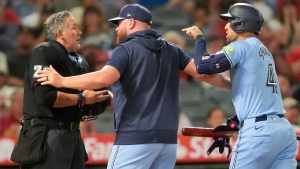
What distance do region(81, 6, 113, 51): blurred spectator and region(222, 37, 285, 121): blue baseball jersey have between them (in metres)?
4.44

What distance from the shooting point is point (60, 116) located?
193 inches

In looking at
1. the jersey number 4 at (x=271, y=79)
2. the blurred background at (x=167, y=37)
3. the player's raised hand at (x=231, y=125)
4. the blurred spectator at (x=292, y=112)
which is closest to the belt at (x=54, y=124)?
the player's raised hand at (x=231, y=125)

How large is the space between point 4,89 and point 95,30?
1461 mm

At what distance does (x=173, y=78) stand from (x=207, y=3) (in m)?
4.89

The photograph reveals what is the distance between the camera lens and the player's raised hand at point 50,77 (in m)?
4.41

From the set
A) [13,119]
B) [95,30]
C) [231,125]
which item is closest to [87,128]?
[13,119]

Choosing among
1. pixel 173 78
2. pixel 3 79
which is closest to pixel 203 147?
pixel 3 79

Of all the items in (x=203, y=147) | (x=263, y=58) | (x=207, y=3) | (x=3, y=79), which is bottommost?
(x=203, y=147)

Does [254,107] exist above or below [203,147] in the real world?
above

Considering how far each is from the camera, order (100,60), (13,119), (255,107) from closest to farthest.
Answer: (255,107)
(13,119)
(100,60)

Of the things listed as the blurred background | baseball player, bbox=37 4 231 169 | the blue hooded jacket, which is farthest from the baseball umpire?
the blurred background

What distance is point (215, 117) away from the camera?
833 centimetres

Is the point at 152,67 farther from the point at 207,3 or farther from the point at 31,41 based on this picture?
the point at 207,3

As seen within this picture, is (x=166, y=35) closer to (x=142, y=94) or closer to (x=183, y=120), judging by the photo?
(x=183, y=120)
